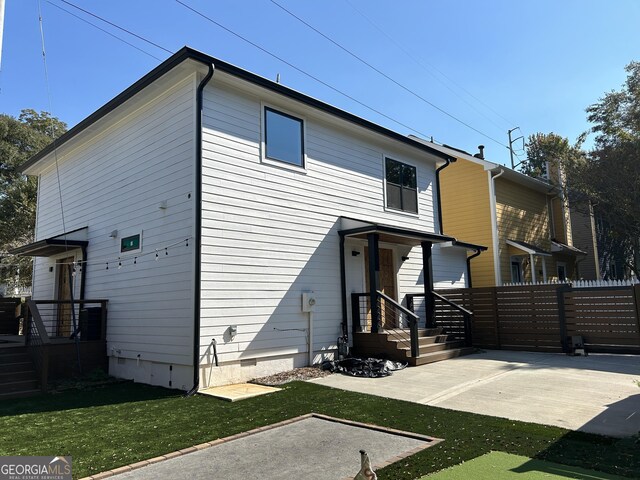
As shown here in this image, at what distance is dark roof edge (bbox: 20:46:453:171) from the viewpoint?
7840 mm

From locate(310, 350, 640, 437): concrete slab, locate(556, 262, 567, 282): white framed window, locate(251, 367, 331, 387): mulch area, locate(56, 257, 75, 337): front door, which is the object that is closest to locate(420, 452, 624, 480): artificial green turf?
locate(310, 350, 640, 437): concrete slab

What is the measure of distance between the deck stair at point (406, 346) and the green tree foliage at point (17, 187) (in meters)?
19.0

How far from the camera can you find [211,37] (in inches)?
380

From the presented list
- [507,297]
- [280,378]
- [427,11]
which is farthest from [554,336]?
[427,11]

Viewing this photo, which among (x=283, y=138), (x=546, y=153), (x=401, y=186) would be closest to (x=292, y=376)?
(x=283, y=138)

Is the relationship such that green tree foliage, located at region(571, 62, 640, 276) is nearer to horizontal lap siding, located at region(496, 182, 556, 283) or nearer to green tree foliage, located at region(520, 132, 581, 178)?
green tree foliage, located at region(520, 132, 581, 178)

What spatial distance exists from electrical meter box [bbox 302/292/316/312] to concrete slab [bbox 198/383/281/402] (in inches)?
79.2

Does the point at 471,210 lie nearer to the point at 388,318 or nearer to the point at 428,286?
the point at 428,286

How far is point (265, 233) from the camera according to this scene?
8891mm

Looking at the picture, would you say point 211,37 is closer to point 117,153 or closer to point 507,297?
point 117,153

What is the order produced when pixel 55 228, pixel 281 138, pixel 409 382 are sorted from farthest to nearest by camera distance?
pixel 55 228, pixel 281 138, pixel 409 382

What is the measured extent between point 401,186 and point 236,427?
885 cm

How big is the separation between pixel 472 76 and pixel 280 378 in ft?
33.8

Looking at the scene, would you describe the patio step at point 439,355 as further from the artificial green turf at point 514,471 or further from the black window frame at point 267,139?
the artificial green turf at point 514,471
